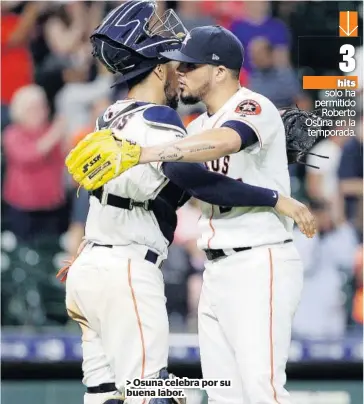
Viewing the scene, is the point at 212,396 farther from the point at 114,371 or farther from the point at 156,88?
the point at 156,88

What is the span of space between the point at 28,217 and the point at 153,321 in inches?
165

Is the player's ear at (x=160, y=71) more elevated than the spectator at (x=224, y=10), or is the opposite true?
the spectator at (x=224, y=10)

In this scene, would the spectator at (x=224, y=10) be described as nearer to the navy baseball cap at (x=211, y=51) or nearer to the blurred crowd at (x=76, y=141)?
the blurred crowd at (x=76, y=141)

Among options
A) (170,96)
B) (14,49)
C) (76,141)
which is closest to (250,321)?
(170,96)

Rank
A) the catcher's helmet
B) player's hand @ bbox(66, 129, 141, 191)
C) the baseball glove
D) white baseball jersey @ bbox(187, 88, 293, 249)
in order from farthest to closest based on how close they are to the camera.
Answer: the baseball glove < the catcher's helmet < white baseball jersey @ bbox(187, 88, 293, 249) < player's hand @ bbox(66, 129, 141, 191)

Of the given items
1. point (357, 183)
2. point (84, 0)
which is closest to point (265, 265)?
point (357, 183)

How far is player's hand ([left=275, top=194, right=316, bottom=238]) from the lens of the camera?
4.07 meters

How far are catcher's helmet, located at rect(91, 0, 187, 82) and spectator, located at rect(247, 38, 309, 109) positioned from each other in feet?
11.9

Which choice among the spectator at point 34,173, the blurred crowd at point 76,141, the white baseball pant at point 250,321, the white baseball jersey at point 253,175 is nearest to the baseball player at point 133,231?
the white baseball jersey at point 253,175

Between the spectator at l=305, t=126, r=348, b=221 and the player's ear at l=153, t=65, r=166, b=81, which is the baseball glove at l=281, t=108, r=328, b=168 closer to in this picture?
the player's ear at l=153, t=65, r=166, b=81

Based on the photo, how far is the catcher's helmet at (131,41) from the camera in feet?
14.1

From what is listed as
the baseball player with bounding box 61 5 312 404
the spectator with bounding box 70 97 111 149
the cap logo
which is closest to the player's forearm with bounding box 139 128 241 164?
the baseball player with bounding box 61 5 312 404

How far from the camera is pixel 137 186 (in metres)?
4.11

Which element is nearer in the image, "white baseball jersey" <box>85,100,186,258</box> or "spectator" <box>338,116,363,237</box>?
"white baseball jersey" <box>85,100,186,258</box>
